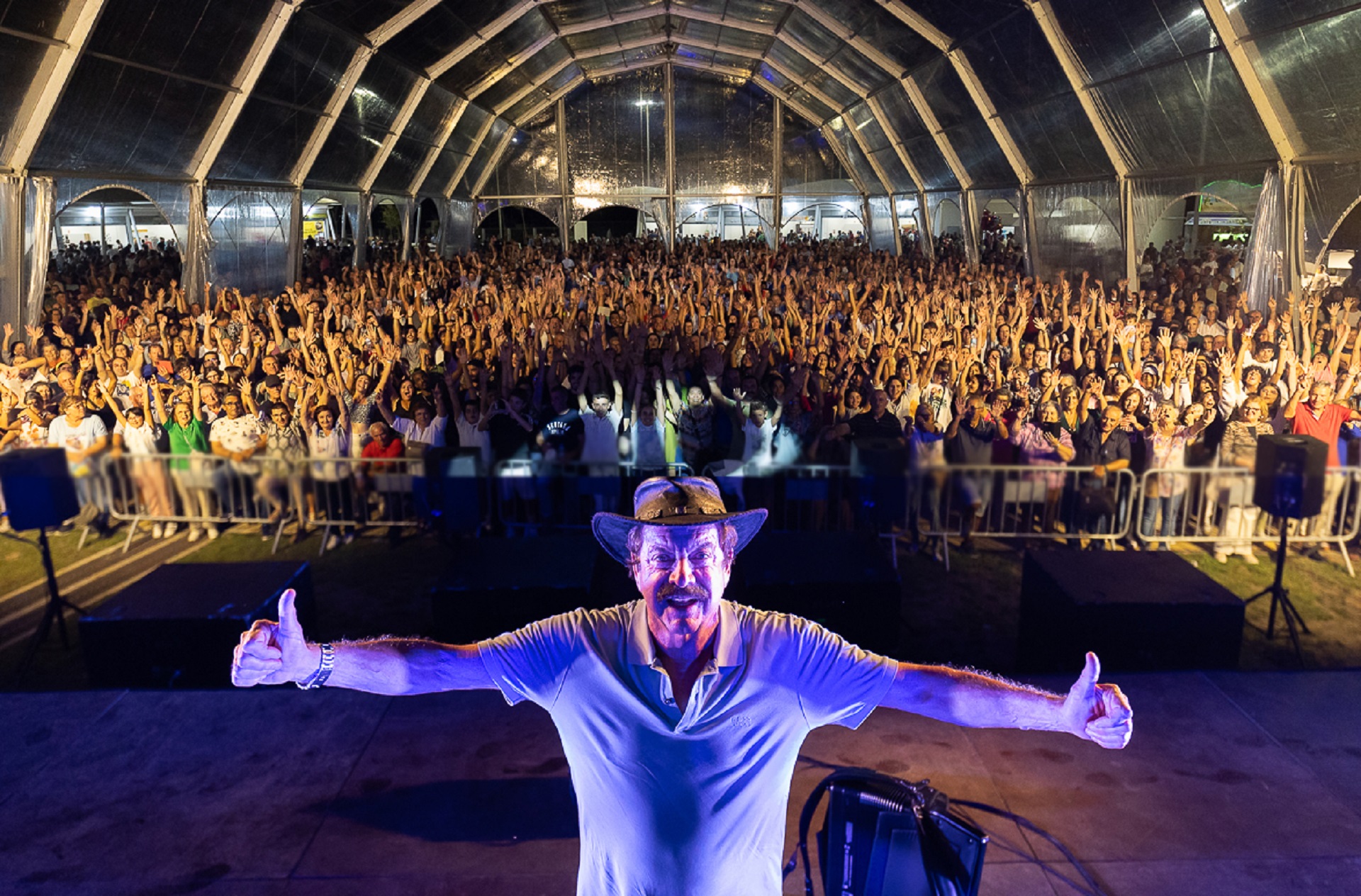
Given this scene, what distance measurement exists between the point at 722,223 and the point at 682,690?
28.3 meters

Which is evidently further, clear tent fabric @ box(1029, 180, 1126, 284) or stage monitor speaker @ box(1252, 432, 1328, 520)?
clear tent fabric @ box(1029, 180, 1126, 284)

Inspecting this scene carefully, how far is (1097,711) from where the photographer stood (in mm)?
1713

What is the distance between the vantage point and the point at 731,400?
281 inches

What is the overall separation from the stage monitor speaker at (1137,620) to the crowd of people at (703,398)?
79.0 inches

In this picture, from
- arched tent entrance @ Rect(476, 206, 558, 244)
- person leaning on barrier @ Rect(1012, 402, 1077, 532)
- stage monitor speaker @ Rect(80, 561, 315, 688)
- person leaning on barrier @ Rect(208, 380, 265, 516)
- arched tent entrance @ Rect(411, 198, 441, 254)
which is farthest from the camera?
Answer: arched tent entrance @ Rect(476, 206, 558, 244)

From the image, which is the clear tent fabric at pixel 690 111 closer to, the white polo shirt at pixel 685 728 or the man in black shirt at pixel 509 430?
the man in black shirt at pixel 509 430

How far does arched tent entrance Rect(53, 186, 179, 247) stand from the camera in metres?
29.1

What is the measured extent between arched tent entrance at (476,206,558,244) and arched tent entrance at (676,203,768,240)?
4.46 metres

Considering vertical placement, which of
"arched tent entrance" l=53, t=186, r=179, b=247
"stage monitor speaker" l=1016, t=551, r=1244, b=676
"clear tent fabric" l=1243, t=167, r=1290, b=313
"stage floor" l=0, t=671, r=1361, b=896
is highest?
"arched tent entrance" l=53, t=186, r=179, b=247

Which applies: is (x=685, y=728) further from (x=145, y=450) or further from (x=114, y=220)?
(x=114, y=220)

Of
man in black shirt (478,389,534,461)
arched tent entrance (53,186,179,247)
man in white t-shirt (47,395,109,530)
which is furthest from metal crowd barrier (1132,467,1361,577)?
arched tent entrance (53,186,179,247)

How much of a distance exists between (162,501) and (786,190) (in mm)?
22745

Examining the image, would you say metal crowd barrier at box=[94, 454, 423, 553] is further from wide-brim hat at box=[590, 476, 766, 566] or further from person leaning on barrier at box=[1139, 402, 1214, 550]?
person leaning on barrier at box=[1139, 402, 1214, 550]

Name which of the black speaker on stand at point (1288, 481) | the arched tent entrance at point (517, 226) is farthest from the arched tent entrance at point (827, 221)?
the black speaker on stand at point (1288, 481)
